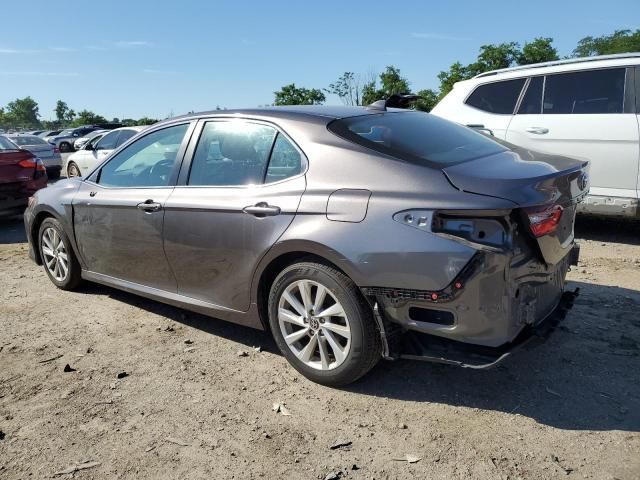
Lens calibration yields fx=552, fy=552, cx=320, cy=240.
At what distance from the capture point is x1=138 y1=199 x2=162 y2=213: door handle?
3939 millimetres

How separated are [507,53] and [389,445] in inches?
1510

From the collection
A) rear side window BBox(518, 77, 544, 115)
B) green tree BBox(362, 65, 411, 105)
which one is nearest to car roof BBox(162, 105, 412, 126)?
rear side window BBox(518, 77, 544, 115)

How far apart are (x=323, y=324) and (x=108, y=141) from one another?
11345 millimetres

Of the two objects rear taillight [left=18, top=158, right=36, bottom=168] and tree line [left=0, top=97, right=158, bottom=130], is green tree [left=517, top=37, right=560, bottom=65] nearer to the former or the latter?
rear taillight [left=18, top=158, right=36, bottom=168]

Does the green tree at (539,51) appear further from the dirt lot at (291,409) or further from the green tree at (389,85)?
the dirt lot at (291,409)

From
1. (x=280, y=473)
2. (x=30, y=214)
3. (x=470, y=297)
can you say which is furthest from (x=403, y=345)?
(x=30, y=214)

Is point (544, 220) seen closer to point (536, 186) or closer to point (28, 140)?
point (536, 186)

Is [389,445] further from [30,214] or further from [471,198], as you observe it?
[30,214]

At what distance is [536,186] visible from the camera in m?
2.77

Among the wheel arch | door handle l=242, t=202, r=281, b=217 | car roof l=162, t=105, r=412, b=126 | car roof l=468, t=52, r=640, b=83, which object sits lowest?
the wheel arch

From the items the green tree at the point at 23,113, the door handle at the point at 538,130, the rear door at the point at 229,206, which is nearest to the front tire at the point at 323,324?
the rear door at the point at 229,206

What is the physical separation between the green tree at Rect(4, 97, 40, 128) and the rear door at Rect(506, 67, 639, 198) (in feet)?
428

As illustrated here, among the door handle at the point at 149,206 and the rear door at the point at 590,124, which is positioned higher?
the rear door at the point at 590,124

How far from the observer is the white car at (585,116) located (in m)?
5.86
